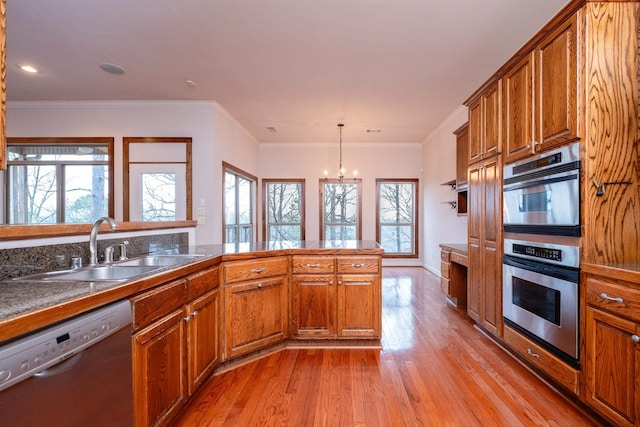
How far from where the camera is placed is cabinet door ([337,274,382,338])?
2.63 metres

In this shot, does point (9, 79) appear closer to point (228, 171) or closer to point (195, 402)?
point (228, 171)

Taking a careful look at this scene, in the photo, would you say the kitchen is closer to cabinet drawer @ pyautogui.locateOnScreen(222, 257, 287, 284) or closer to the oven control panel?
cabinet drawer @ pyautogui.locateOnScreen(222, 257, 287, 284)

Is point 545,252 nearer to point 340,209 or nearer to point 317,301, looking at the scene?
point 317,301

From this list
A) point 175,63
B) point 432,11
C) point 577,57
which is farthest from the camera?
point 175,63

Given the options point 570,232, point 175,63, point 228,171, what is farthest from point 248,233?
point 570,232

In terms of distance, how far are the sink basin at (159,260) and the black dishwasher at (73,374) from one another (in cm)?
79

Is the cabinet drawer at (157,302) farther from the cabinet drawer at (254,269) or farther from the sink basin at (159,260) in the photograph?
the cabinet drawer at (254,269)

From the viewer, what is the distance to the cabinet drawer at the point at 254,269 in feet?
7.45

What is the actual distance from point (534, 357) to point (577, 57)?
2017 millimetres

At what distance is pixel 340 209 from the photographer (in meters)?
6.95

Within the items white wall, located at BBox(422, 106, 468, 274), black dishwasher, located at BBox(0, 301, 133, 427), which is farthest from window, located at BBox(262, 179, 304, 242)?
black dishwasher, located at BBox(0, 301, 133, 427)

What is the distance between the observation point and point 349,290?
8.63ft

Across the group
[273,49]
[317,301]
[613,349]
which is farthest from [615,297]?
[273,49]

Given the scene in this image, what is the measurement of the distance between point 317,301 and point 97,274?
1621 millimetres
